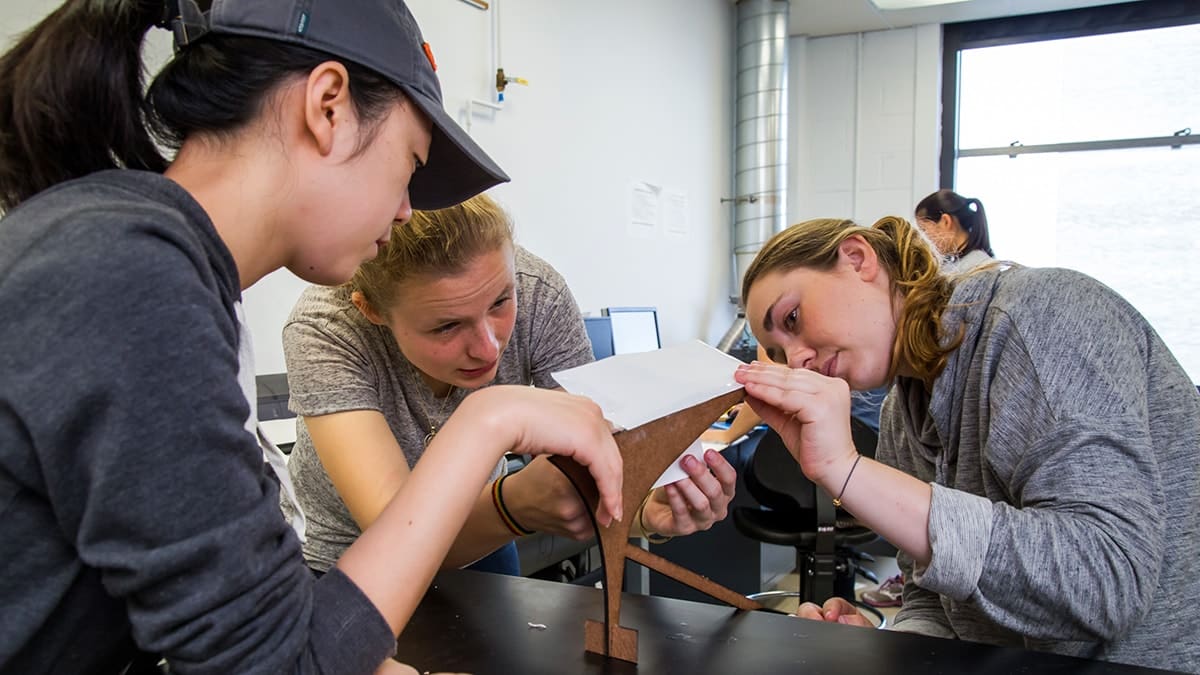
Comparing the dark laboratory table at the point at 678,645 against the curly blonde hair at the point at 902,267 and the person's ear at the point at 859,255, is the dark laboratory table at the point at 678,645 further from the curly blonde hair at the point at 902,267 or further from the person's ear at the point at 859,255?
the person's ear at the point at 859,255

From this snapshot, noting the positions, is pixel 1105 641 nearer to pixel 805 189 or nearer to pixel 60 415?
pixel 60 415

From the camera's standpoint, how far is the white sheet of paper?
0.69 metres

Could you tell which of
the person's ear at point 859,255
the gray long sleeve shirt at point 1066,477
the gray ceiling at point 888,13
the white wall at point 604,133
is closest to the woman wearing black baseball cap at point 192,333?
the gray long sleeve shirt at point 1066,477

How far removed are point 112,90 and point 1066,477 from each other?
0.87 m

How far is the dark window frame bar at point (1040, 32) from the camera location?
12.7 feet

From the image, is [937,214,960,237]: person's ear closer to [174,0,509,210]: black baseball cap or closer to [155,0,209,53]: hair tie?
[174,0,509,210]: black baseball cap

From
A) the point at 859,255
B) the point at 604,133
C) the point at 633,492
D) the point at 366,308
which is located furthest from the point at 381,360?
the point at 604,133

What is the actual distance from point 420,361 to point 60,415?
68 centimetres

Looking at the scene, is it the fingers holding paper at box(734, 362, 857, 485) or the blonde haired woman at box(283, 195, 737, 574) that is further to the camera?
the blonde haired woman at box(283, 195, 737, 574)

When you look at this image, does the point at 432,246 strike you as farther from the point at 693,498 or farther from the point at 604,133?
the point at 604,133

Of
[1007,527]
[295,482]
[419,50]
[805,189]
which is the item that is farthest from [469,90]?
[805,189]

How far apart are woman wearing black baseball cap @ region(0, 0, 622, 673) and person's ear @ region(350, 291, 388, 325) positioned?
42cm

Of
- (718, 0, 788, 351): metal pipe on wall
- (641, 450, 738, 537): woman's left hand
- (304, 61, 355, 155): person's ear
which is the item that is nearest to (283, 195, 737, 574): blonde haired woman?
(641, 450, 738, 537): woman's left hand

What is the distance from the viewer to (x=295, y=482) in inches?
47.1
